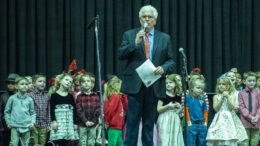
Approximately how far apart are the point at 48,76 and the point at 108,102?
7.69 feet

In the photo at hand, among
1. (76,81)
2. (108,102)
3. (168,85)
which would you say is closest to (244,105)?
(168,85)

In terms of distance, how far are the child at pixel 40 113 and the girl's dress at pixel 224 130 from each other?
Result: 90.5 inches

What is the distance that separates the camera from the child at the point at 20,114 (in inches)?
257

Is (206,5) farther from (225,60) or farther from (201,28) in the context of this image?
(225,60)

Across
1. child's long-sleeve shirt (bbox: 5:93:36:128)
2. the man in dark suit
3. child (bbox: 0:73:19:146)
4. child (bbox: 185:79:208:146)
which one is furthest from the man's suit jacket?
child (bbox: 0:73:19:146)

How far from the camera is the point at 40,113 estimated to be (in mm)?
6754

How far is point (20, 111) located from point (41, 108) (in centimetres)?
34

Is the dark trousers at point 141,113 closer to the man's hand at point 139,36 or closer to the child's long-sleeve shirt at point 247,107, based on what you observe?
the man's hand at point 139,36

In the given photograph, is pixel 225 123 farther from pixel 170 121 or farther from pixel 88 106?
pixel 88 106

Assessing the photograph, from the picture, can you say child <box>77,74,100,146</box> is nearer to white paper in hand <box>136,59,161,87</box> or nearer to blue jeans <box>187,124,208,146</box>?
blue jeans <box>187,124,208,146</box>

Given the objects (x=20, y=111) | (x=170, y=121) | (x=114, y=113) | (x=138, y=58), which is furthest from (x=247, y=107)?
(x=138, y=58)

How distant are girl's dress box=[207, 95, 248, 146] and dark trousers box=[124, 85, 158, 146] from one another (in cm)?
253

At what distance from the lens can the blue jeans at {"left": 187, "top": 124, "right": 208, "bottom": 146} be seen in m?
6.52

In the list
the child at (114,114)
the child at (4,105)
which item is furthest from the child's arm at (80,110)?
the child at (4,105)
